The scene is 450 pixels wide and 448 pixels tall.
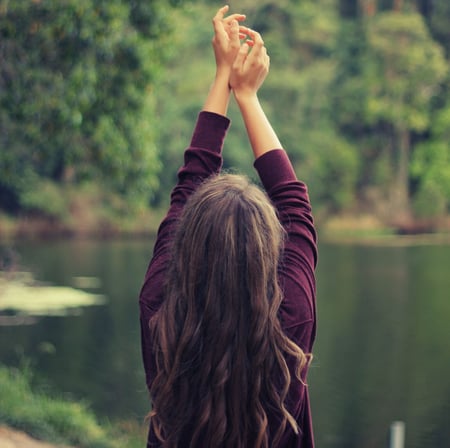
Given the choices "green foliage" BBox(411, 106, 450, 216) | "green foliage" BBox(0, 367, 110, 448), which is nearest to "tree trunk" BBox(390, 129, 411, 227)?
"green foliage" BBox(411, 106, 450, 216)

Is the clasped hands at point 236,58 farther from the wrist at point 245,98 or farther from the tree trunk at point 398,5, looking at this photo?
the tree trunk at point 398,5

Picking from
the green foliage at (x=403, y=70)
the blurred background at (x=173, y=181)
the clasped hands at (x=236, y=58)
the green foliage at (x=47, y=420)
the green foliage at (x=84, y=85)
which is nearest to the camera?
the clasped hands at (x=236, y=58)

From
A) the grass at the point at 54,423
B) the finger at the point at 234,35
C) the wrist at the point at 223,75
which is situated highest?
the finger at the point at 234,35

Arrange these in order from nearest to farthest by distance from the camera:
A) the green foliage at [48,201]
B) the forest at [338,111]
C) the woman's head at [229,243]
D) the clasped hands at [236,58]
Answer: the woman's head at [229,243] < the clasped hands at [236,58] < the green foliage at [48,201] < the forest at [338,111]

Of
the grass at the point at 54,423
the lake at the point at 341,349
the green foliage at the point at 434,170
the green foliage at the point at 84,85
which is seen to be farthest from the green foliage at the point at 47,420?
the green foliage at the point at 434,170

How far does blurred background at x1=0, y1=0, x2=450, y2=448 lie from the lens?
19.5ft

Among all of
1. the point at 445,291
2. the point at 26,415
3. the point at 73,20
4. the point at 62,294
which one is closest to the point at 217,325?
the point at 26,415

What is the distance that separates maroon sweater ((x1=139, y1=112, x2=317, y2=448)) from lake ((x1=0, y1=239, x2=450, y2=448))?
4.24m

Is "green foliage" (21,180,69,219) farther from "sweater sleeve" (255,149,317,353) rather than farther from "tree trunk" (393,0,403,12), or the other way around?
"sweater sleeve" (255,149,317,353)

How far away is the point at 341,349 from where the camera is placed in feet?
35.4

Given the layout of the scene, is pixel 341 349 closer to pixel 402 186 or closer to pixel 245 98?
pixel 245 98

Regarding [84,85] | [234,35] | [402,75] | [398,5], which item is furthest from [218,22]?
[398,5]

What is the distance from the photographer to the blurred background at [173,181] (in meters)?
5.96

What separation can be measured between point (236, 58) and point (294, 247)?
298mm
